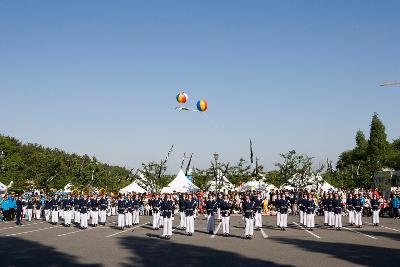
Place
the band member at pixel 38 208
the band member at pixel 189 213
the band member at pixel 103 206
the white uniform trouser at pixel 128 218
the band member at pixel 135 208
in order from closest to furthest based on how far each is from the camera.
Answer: the band member at pixel 189 213
the white uniform trouser at pixel 128 218
the band member at pixel 135 208
the band member at pixel 103 206
the band member at pixel 38 208

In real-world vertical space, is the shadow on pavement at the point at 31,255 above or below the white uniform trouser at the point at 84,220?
below

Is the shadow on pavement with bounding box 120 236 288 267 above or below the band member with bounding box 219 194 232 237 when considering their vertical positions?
below

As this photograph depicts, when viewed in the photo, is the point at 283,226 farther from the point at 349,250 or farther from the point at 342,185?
the point at 342,185

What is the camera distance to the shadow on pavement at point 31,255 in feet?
50.3

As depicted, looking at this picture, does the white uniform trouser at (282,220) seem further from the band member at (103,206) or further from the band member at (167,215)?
the band member at (103,206)

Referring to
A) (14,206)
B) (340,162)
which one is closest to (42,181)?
(14,206)

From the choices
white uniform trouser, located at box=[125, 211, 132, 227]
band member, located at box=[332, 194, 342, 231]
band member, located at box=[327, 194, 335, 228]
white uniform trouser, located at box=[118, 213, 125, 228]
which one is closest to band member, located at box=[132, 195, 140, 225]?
white uniform trouser, located at box=[125, 211, 132, 227]

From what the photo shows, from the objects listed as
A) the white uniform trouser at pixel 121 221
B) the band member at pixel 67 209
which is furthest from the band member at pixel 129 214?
the band member at pixel 67 209

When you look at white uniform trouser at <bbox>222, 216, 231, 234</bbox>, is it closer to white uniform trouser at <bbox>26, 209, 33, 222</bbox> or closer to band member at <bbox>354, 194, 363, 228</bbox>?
band member at <bbox>354, 194, 363, 228</bbox>

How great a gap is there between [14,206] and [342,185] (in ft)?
178

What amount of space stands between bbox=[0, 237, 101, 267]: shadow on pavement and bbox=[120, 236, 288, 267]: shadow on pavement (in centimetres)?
→ 210

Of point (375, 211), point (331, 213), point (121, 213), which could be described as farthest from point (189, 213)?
point (375, 211)

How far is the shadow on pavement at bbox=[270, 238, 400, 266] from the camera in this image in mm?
15375

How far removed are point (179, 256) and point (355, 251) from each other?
21.0 ft
